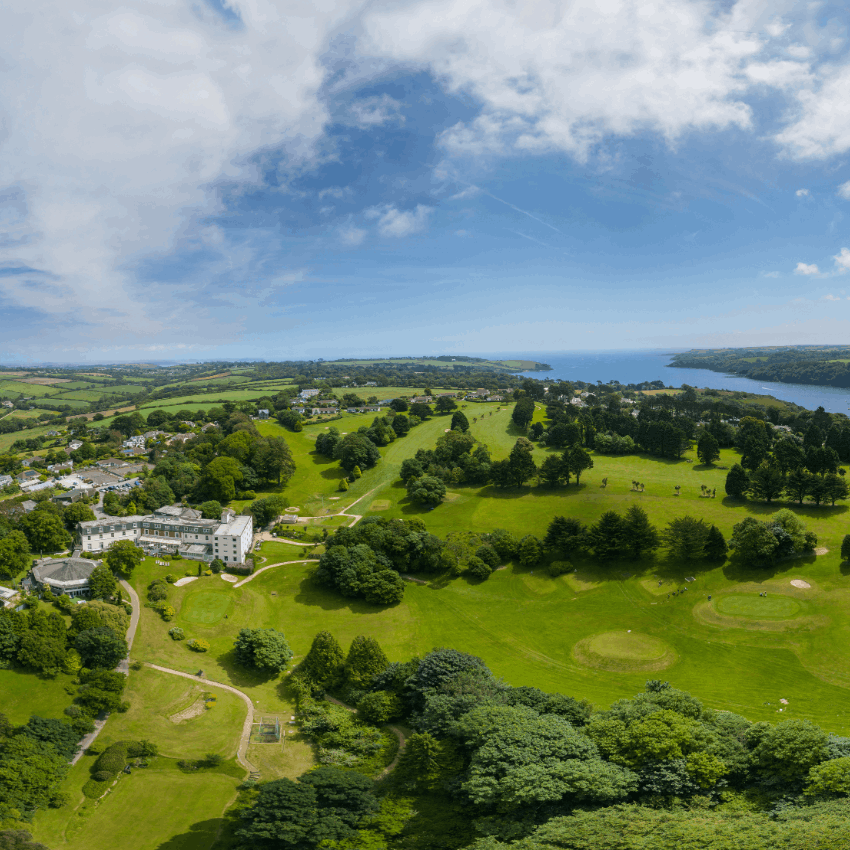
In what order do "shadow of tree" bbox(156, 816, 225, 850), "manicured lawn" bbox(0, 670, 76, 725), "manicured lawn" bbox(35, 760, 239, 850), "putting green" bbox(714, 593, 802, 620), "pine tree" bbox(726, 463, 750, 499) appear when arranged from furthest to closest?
"pine tree" bbox(726, 463, 750, 499), "putting green" bbox(714, 593, 802, 620), "manicured lawn" bbox(0, 670, 76, 725), "manicured lawn" bbox(35, 760, 239, 850), "shadow of tree" bbox(156, 816, 225, 850)

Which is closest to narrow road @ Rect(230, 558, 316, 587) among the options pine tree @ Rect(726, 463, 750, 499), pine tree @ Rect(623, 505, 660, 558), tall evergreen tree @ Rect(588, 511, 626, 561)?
tall evergreen tree @ Rect(588, 511, 626, 561)

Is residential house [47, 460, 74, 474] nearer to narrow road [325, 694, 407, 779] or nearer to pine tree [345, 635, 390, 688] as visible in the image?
pine tree [345, 635, 390, 688]

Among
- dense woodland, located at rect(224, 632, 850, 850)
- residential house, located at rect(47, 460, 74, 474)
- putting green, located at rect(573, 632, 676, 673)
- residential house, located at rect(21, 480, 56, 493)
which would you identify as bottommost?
putting green, located at rect(573, 632, 676, 673)

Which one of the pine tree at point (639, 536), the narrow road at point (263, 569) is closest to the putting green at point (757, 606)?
the pine tree at point (639, 536)

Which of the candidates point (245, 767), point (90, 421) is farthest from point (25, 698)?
point (90, 421)

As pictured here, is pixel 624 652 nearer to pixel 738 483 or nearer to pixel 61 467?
pixel 738 483

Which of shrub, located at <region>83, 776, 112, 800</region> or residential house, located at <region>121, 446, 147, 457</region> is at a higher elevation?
residential house, located at <region>121, 446, 147, 457</region>

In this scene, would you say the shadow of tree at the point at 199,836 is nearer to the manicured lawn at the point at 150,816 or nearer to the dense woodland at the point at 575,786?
the manicured lawn at the point at 150,816

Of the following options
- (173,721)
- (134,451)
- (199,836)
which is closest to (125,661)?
(173,721)
